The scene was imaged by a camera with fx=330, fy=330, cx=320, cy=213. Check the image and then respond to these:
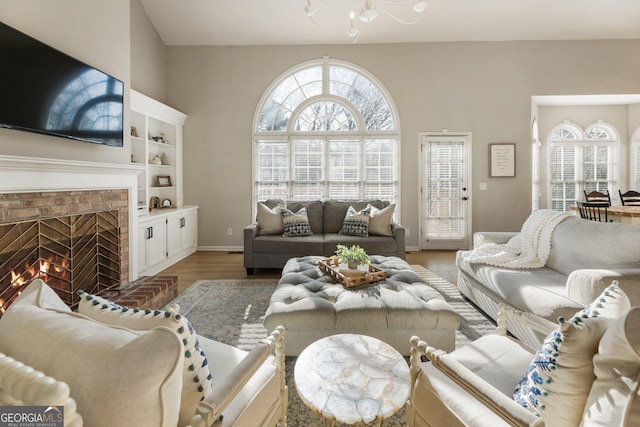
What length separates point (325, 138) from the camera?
5.67 m

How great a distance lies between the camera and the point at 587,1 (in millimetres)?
4746

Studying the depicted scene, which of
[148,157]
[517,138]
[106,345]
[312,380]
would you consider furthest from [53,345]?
[517,138]

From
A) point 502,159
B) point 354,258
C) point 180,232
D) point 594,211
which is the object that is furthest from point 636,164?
point 180,232

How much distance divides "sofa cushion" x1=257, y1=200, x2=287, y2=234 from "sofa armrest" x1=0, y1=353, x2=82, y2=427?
12.4 ft

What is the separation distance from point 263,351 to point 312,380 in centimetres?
24

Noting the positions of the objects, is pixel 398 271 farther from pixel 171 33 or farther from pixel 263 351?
pixel 171 33

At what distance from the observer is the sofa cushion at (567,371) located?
3.01 feet

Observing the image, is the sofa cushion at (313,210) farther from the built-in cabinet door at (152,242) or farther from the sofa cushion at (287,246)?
the built-in cabinet door at (152,242)

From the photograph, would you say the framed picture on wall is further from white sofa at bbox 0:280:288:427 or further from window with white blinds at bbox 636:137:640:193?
white sofa at bbox 0:280:288:427

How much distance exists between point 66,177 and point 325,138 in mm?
3856

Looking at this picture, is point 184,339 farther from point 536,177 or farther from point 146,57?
point 536,177

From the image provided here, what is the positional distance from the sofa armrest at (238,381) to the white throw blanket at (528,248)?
214cm

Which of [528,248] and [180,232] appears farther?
[180,232]

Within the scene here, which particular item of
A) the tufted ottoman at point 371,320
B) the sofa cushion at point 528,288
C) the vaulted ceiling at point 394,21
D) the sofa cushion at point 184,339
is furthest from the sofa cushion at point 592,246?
the vaulted ceiling at point 394,21
